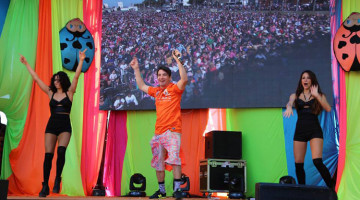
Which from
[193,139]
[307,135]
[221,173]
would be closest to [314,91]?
[307,135]

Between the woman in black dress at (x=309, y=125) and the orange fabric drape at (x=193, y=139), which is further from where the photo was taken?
the orange fabric drape at (x=193, y=139)

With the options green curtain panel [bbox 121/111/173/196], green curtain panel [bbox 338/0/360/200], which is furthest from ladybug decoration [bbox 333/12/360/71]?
green curtain panel [bbox 121/111/173/196]

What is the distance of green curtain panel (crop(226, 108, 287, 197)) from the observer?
268 inches

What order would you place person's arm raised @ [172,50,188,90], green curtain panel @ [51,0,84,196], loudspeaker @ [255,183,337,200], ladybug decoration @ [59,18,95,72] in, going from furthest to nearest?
ladybug decoration @ [59,18,95,72]
green curtain panel @ [51,0,84,196]
person's arm raised @ [172,50,188,90]
loudspeaker @ [255,183,337,200]

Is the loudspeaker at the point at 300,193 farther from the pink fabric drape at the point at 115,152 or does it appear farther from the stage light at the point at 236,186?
the pink fabric drape at the point at 115,152

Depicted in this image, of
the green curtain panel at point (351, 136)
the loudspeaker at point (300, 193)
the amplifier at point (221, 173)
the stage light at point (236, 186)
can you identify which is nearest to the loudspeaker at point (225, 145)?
the amplifier at point (221, 173)

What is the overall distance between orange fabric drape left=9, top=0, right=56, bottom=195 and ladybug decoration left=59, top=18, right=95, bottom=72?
0.24 m

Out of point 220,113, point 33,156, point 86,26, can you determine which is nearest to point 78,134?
point 33,156

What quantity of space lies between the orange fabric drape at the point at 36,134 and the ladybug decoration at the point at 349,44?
4.46m

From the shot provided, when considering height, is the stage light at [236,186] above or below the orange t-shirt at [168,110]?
below

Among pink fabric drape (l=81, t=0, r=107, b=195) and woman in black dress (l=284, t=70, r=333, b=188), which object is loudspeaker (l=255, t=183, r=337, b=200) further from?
pink fabric drape (l=81, t=0, r=107, b=195)

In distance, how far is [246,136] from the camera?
695 cm

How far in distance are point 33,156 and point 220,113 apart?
9.72ft

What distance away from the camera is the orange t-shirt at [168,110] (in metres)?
4.70
